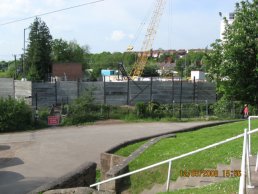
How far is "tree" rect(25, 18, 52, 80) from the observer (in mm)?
80625

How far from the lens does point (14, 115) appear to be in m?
29.4

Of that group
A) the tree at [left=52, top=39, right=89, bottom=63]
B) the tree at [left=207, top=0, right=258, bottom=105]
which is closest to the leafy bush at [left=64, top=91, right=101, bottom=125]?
the tree at [left=207, top=0, right=258, bottom=105]

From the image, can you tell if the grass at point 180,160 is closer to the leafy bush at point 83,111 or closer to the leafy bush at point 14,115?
the leafy bush at point 14,115

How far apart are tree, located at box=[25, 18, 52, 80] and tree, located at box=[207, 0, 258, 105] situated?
61749mm

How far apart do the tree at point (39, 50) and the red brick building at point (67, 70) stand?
6.61 ft

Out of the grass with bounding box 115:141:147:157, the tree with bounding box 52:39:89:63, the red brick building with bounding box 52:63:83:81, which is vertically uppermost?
the tree with bounding box 52:39:89:63

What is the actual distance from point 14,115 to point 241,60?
1643cm

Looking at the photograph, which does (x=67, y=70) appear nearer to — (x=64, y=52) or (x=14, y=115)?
(x=64, y=52)

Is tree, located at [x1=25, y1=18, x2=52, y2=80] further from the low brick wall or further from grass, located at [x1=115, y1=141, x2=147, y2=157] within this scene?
the low brick wall

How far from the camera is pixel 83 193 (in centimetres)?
781

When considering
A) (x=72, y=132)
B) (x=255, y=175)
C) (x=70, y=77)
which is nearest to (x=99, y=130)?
(x=72, y=132)

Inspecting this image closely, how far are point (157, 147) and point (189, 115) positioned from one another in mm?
22569

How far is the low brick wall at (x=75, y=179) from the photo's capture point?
933cm

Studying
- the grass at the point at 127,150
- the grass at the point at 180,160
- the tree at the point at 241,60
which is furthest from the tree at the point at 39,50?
the grass at the point at 180,160
